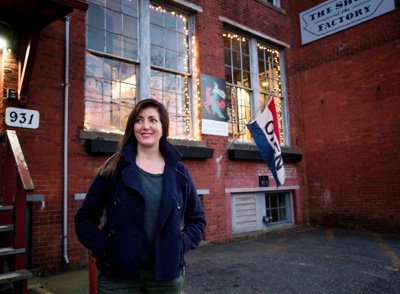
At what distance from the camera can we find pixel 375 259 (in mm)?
5137

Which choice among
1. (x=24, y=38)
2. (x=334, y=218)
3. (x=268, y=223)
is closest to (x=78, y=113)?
(x=24, y=38)

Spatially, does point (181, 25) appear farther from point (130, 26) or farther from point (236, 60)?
point (236, 60)

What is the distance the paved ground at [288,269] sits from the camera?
12.7 ft

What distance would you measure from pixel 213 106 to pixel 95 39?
9.64 ft

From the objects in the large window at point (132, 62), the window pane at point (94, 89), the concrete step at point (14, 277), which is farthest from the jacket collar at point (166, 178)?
the window pane at point (94, 89)

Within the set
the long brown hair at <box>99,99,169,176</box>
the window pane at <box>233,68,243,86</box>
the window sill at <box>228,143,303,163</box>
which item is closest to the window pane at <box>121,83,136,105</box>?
the window sill at <box>228,143,303,163</box>

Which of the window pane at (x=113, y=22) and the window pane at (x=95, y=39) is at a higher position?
the window pane at (x=113, y=22)

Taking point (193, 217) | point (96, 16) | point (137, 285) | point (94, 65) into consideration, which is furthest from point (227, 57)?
point (137, 285)

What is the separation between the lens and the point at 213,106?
7.33 metres

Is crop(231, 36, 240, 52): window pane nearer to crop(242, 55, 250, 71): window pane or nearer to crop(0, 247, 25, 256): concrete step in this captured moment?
crop(242, 55, 250, 71): window pane

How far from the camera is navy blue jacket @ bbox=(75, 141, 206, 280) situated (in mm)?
1656

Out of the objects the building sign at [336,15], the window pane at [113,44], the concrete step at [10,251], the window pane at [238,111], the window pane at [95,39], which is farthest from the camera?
the building sign at [336,15]

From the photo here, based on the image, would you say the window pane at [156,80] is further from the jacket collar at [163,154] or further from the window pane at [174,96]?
the jacket collar at [163,154]

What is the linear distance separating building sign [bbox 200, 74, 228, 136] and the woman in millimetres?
5112
